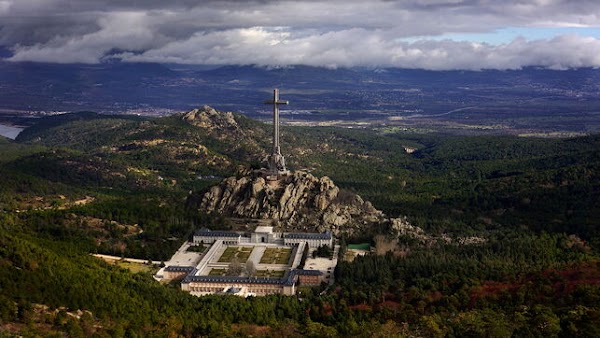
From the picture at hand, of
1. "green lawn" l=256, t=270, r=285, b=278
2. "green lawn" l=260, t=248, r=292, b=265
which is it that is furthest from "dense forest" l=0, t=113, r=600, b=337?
"green lawn" l=260, t=248, r=292, b=265

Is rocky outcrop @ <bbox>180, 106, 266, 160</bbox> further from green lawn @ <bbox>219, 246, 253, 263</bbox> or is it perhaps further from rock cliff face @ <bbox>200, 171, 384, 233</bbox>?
green lawn @ <bbox>219, 246, 253, 263</bbox>

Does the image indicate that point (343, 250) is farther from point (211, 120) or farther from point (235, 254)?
point (211, 120)

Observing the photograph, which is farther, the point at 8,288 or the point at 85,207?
the point at 85,207

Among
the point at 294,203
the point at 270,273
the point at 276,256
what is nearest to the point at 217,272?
the point at 270,273

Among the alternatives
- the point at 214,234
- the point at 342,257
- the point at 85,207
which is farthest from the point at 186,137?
the point at 342,257

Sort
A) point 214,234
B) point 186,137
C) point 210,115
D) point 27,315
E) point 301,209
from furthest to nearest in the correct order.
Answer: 1. point 210,115
2. point 186,137
3. point 301,209
4. point 214,234
5. point 27,315

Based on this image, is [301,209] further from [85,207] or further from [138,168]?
[138,168]
